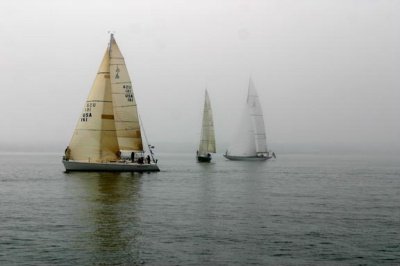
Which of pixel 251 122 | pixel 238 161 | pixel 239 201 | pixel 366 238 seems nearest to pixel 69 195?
pixel 239 201

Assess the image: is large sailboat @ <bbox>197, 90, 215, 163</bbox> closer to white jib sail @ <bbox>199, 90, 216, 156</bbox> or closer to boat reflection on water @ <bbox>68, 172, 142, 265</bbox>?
white jib sail @ <bbox>199, 90, 216, 156</bbox>

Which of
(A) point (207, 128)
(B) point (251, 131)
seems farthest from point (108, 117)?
(B) point (251, 131)

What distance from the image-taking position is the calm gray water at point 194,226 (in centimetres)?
2513

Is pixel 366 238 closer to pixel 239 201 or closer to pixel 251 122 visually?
pixel 239 201

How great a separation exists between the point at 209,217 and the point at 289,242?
30.2 feet

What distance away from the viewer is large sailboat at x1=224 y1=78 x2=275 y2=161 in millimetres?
120562

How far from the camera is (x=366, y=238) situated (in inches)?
1172

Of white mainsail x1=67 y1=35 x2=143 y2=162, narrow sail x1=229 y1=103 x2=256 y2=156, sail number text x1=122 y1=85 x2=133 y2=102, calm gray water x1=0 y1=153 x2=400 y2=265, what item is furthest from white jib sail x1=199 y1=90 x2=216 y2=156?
calm gray water x1=0 y1=153 x2=400 y2=265

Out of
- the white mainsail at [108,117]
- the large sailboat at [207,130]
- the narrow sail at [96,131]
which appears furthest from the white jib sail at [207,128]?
the narrow sail at [96,131]

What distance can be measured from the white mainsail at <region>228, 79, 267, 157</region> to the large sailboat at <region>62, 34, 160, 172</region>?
50752 millimetres

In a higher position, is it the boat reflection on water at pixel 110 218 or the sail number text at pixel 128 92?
the sail number text at pixel 128 92

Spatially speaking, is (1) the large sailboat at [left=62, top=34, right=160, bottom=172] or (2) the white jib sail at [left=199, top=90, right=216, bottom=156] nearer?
(1) the large sailboat at [left=62, top=34, right=160, bottom=172]

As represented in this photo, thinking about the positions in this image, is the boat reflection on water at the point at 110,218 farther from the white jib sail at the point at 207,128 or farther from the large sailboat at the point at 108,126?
the white jib sail at the point at 207,128

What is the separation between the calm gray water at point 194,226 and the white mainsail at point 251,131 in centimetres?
6440
